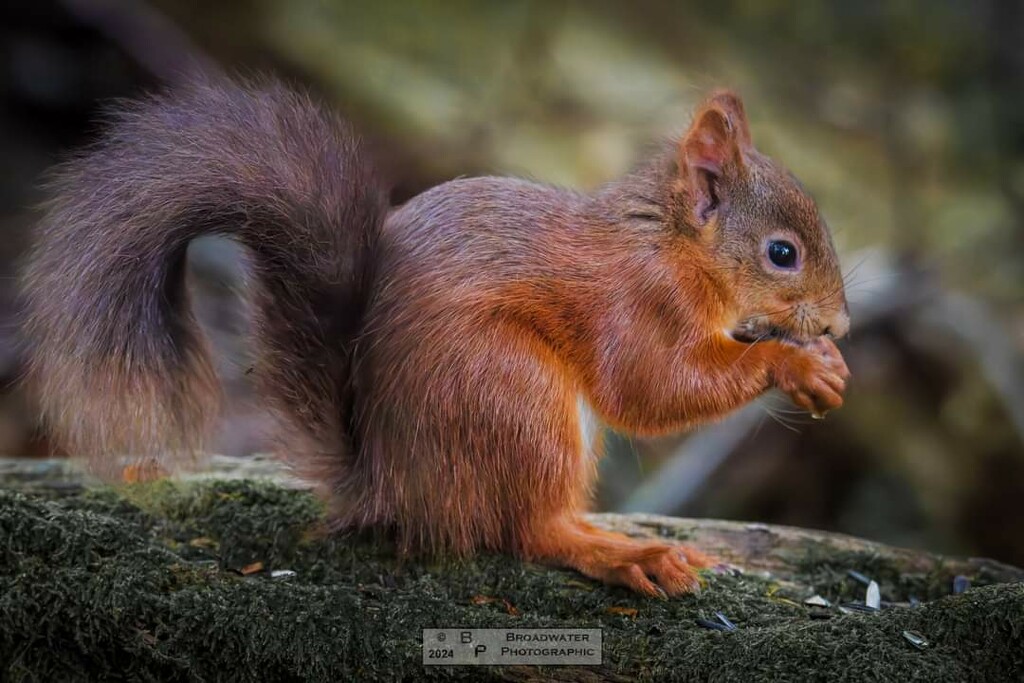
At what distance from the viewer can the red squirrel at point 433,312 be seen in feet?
5.19

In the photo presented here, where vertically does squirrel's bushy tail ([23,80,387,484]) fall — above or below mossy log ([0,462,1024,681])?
above

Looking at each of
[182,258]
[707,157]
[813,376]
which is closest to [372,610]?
[182,258]

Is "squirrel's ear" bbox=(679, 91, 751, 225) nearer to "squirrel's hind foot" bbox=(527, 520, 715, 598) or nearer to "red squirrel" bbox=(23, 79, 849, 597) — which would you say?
"red squirrel" bbox=(23, 79, 849, 597)

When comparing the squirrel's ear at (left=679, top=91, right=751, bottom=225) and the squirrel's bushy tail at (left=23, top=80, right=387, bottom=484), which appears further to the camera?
the squirrel's ear at (left=679, top=91, right=751, bottom=225)

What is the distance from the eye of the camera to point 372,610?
1.56 metres

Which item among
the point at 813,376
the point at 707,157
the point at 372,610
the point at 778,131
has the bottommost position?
the point at 372,610

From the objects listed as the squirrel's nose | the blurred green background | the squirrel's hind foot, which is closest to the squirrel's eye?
the squirrel's nose

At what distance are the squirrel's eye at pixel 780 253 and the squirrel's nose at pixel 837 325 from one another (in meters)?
0.11

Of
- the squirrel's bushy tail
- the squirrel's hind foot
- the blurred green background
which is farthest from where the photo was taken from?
the blurred green background

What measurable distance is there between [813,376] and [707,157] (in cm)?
40

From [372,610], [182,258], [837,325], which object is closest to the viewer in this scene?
[372,610]

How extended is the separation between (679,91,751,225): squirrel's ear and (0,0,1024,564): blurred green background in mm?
1425

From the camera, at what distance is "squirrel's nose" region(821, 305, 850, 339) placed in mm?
1765

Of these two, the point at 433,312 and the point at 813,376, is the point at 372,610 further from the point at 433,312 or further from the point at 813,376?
the point at 813,376
